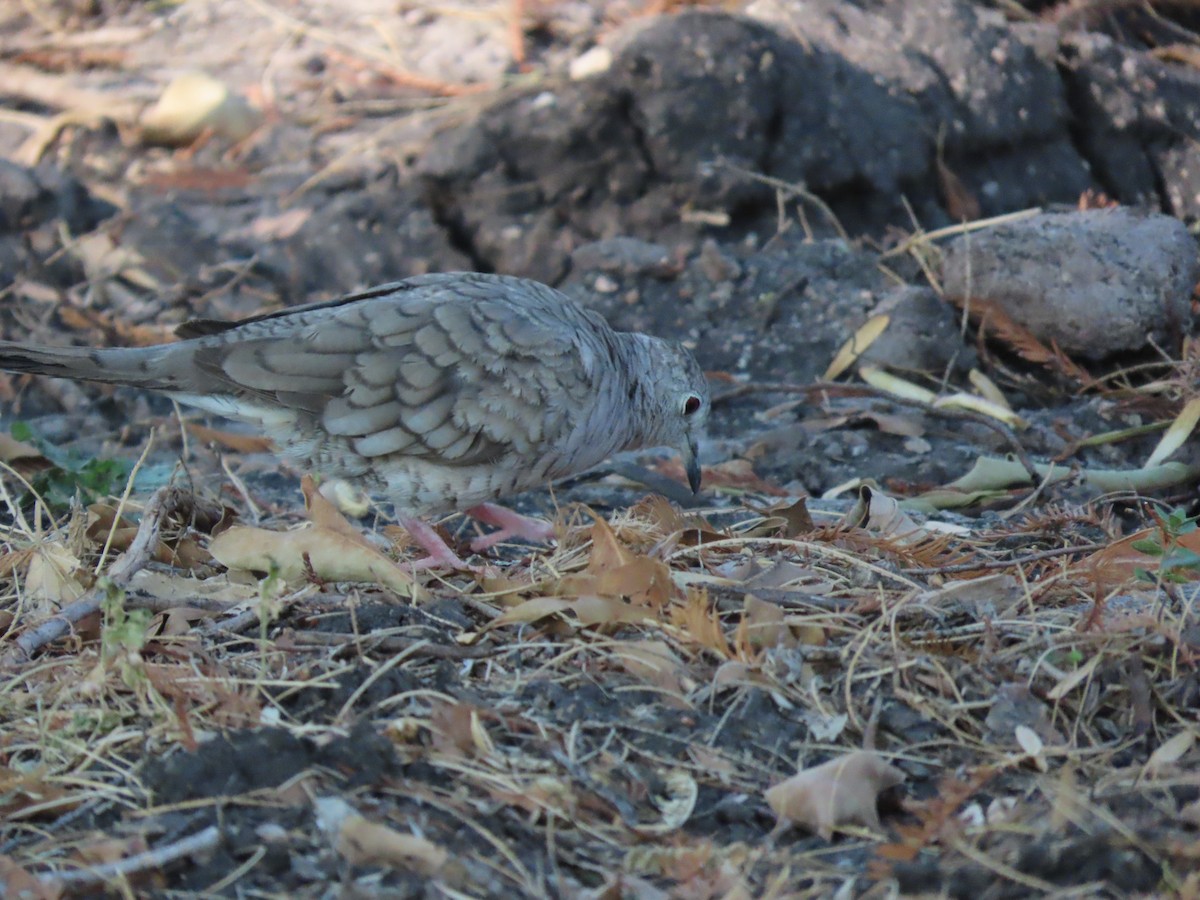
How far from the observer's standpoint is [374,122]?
353 inches

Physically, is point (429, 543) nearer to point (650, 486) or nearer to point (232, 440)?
point (650, 486)

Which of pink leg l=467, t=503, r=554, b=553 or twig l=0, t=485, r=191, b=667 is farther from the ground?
twig l=0, t=485, r=191, b=667

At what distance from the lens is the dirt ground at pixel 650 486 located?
8.95ft

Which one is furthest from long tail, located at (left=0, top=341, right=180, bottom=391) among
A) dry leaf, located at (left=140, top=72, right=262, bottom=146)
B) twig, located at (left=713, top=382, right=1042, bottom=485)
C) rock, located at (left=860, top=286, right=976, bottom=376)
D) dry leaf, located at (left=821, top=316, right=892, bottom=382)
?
dry leaf, located at (left=140, top=72, right=262, bottom=146)

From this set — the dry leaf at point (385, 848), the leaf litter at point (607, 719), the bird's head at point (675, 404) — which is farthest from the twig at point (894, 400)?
the dry leaf at point (385, 848)

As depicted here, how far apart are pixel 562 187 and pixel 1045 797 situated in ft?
19.7

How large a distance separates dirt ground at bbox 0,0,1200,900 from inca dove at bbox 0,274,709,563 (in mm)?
341

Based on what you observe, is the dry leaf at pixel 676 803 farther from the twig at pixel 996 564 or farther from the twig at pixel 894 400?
the twig at pixel 894 400

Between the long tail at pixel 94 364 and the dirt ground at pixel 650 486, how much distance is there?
0.35 meters

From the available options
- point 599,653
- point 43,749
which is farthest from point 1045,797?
point 43,749

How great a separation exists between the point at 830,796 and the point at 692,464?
9.35 feet

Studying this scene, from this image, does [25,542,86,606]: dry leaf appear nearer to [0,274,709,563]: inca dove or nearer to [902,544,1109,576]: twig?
[0,274,709,563]: inca dove

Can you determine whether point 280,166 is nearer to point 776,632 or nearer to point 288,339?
point 288,339

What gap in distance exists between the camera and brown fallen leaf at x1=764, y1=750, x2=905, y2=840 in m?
2.75
